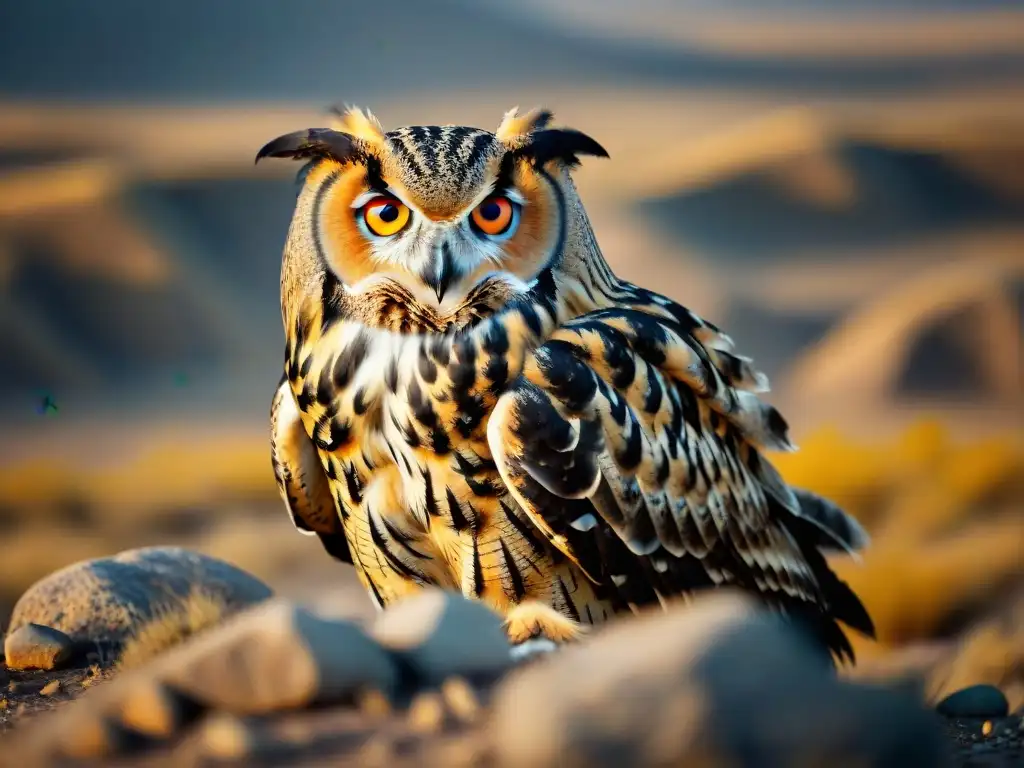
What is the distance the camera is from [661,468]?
178cm

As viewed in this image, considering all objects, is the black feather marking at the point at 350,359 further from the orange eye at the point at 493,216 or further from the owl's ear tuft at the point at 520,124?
the owl's ear tuft at the point at 520,124

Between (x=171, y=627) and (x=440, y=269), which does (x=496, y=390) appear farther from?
(x=171, y=627)

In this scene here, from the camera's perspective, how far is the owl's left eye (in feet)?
5.49

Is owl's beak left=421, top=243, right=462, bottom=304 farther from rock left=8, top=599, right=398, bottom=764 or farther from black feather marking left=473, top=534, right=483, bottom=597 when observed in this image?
rock left=8, top=599, right=398, bottom=764

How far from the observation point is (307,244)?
1.78m

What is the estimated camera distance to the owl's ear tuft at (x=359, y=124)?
1.69 m

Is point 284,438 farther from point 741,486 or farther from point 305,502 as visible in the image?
point 741,486

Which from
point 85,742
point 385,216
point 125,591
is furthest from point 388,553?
point 125,591

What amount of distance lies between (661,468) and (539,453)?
0.25 metres

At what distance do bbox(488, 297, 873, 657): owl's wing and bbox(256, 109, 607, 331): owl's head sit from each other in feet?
0.50

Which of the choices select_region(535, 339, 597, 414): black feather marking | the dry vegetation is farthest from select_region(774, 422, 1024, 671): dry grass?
select_region(535, 339, 597, 414): black feather marking

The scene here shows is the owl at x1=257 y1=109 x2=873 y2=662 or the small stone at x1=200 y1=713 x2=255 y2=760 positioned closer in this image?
the small stone at x1=200 y1=713 x2=255 y2=760

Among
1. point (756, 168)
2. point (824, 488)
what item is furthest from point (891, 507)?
point (756, 168)

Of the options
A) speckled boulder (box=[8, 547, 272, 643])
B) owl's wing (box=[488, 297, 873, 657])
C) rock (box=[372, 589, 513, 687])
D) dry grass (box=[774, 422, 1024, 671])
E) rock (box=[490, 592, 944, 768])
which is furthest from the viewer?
dry grass (box=[774, 422, 1024, 671])
